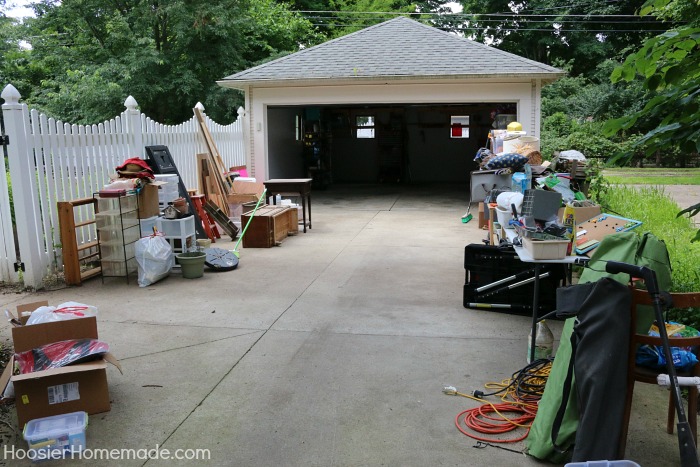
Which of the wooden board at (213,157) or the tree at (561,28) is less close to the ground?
the tree at (561,28)

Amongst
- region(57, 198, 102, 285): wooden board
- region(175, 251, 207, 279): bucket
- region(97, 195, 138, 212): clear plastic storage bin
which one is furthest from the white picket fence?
region(175, 251, 207, 279): bucket

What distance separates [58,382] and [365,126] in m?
17.5

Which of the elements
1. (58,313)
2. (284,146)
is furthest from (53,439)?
(284,146)

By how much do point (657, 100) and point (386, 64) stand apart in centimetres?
1066

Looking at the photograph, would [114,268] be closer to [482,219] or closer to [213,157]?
[213,157]

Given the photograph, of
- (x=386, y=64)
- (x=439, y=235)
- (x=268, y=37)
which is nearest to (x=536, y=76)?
(x=386, y=64)

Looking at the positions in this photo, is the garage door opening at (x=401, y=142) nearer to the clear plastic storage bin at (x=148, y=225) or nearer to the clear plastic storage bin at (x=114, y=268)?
the clear plastic storage bin at (x=148, y=225)

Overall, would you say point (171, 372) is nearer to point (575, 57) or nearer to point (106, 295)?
point (106, 295)

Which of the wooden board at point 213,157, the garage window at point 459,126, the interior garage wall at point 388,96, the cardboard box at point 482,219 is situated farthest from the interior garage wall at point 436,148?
the wooden board at point 213,157

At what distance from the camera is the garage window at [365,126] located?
2023 cm

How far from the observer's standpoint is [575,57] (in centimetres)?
2934

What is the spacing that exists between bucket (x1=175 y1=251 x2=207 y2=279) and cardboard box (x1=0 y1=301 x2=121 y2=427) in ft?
10.8

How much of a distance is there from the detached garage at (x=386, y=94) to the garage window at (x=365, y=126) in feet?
0.74

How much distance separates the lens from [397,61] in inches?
527
